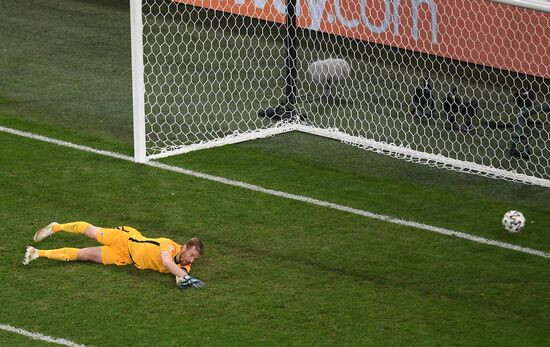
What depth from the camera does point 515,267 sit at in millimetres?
10898

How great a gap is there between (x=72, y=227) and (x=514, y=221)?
382 centimetres

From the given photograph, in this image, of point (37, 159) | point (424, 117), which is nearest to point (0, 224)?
point (37, 159)

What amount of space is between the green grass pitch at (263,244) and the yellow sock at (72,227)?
11.4 inches

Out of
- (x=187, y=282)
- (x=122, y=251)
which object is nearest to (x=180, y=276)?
(x=187, y=282)

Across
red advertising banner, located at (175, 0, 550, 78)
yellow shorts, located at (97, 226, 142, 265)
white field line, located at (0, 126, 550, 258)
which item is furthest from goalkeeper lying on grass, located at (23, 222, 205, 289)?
→ red advertising banner, located at (175, 0, 550, 78)

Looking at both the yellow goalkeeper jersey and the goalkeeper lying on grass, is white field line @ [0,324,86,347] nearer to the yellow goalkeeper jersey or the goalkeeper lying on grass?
the goalkeeper lying on grass

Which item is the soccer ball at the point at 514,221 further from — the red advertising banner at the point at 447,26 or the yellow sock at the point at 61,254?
the red advertising banner at the point at 447,26

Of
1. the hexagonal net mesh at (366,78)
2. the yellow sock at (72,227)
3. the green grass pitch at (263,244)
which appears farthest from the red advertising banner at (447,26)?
the yellow sock at (72,227)

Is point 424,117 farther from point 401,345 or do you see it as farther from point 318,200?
point 401,345

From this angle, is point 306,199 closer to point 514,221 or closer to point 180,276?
point 514,221

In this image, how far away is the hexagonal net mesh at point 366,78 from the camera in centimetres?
1391

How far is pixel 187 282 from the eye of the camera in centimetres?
1030

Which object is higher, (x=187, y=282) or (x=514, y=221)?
(x=514, y=221)

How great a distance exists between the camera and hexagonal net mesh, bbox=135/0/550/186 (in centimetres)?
1391
